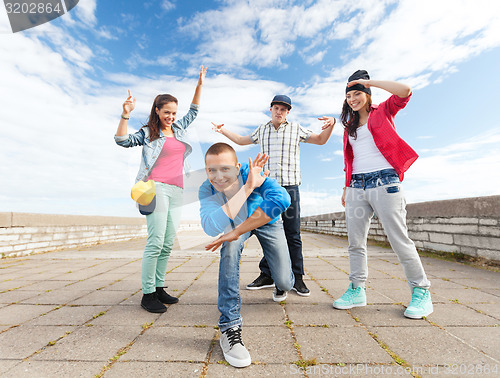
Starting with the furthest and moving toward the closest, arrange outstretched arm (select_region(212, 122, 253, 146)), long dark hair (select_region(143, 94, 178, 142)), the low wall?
the low wall < outstretched arm (select_region(212, 122, 253, 146)) < long dark hair (select_region(143, 94, 178, 142))

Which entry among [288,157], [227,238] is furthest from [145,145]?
[288,157]

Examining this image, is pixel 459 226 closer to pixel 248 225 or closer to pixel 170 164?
pixel 248 225

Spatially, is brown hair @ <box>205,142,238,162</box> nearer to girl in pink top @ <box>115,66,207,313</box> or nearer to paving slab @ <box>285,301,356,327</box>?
girl in pink top @ <box>115,66,207,313</box>

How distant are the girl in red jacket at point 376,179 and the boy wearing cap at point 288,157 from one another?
0.50 meters

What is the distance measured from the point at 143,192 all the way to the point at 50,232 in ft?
20.2

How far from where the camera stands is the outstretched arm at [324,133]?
3036mm

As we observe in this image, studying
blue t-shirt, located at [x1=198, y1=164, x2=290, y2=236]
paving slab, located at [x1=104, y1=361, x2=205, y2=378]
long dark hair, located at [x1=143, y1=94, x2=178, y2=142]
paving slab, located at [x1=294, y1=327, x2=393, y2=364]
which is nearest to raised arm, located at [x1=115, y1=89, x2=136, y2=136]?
long dark hair, located at [x1=143, y1=94, x2=178, y2=142]

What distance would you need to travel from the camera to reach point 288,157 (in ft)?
10.5

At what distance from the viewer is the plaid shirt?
318cm

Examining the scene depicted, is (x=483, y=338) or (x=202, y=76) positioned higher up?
(x=202, y=76)

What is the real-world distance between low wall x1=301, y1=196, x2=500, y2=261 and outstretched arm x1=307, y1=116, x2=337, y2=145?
2961 millimetres

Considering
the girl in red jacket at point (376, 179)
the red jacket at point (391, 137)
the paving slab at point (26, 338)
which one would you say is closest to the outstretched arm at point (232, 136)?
the girl in red jacket at point (376, 179)

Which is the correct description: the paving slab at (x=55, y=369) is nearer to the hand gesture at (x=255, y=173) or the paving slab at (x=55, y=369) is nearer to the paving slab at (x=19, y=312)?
the paving slab at (x=19, y=312)

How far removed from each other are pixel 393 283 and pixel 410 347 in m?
1.78
